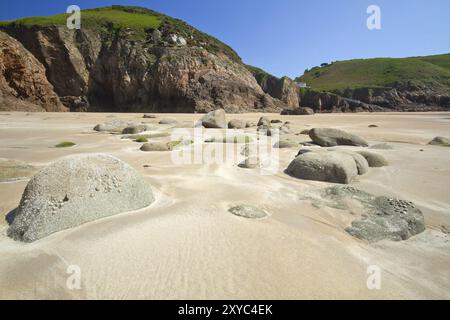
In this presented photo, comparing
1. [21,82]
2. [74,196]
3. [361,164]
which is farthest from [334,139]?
[21,82]

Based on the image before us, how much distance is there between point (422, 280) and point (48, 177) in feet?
10.7

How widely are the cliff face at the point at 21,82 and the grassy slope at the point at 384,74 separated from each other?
52583mm

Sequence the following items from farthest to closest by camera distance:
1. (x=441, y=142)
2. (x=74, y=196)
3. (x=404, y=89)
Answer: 1. (x=404, y=89)
2. (x=441, y=142)
3. (x=74, y=196)

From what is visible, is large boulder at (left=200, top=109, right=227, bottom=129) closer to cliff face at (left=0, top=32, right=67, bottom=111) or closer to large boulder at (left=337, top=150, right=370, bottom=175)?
large boulder at (left=337, top=150, right=370, bottom=175)

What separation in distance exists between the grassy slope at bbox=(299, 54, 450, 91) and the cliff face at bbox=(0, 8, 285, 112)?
130 ft

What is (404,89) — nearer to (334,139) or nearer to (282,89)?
(282,89)

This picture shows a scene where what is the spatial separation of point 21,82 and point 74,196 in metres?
28.1

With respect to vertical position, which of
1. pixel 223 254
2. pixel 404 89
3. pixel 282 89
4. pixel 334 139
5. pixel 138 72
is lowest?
pixel 223 254

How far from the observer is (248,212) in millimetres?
3107

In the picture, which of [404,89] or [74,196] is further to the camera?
[404,89]

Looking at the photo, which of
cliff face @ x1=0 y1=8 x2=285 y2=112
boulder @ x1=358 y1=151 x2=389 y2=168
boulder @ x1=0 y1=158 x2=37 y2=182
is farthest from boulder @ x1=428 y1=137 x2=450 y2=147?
cliff face @ x1=0 y1=8 x2=285 y2=112
